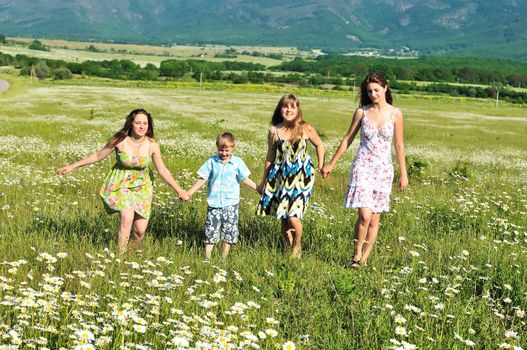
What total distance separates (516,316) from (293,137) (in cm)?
355

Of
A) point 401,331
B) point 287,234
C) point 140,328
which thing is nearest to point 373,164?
point 287,234

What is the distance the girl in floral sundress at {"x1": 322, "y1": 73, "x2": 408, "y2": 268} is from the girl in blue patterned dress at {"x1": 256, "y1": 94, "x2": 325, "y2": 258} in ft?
1.15

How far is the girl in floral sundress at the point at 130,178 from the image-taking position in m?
7.44

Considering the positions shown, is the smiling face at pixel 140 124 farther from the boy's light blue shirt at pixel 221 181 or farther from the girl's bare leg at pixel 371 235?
A: the girl's bare leg at pixel 371 235

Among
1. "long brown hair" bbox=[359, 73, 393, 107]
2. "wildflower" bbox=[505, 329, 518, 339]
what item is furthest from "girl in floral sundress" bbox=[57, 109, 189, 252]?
"wildflower" bbox=[505, 329, 518, 339]

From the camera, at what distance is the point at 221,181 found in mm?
7840

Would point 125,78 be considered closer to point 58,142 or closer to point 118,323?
point 58,142

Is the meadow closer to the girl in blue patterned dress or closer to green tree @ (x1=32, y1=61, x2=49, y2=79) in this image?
the girl in blue patterned dress

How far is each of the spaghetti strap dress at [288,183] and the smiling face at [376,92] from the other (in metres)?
1.03

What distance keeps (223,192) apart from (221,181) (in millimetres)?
144

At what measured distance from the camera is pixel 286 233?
26.2 feet

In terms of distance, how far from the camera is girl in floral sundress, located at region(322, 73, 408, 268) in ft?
25.0

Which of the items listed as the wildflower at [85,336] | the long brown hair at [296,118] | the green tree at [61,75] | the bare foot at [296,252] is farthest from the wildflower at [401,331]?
the green tree at [61,75]

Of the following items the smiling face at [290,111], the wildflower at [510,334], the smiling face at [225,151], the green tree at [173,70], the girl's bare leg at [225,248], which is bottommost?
the girl's bare leg at [225,248]
